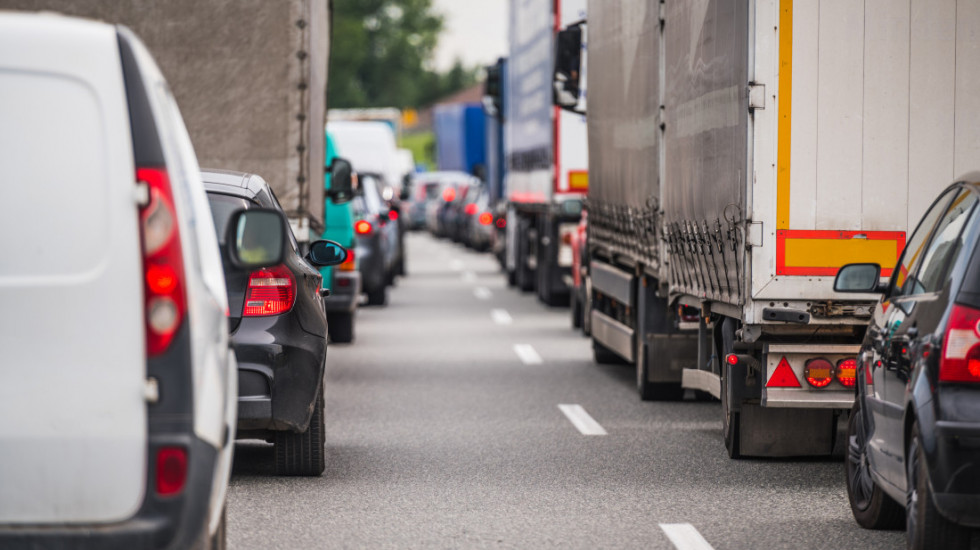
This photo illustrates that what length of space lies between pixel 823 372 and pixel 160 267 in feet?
16.7

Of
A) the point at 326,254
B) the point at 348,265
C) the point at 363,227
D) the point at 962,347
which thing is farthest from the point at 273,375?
the point at 363,227

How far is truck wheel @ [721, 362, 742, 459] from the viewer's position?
9648 millimetres

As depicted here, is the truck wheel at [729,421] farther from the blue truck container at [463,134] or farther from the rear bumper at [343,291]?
the blue truck container at [463,134]

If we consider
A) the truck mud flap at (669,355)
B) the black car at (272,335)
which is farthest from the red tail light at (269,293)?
the truck mud flap at (669,355)

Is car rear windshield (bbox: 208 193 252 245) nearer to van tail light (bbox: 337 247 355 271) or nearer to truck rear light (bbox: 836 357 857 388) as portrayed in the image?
truck rear light (bbox: 836 357 857 388)

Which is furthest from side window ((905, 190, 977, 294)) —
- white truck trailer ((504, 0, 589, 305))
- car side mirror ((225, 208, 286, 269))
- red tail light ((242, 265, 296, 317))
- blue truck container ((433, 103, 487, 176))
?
blue truck container ((433, 103, 487, 176))

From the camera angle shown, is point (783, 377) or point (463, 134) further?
point (463, 134)

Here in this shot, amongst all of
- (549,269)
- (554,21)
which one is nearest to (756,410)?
(554,21)

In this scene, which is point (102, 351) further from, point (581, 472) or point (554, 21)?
point (554, 21)

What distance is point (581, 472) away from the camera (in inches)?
368

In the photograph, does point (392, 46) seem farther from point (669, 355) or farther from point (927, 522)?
point (927, 522)

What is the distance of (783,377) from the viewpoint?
8992 millimetres

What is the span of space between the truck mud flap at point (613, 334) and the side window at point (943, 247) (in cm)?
652

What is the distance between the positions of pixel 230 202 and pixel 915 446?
3824mm
